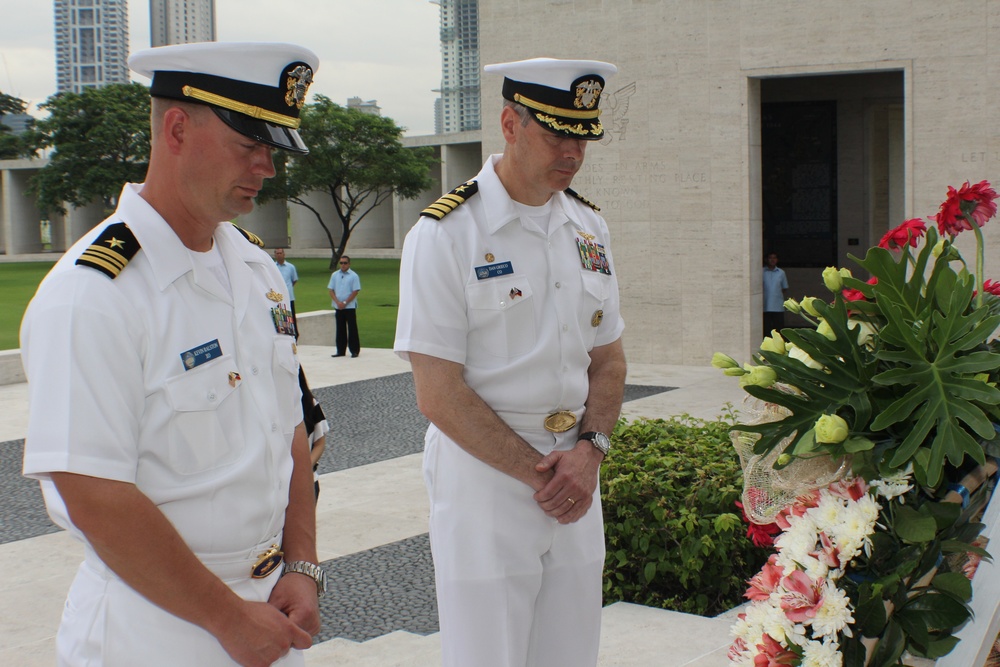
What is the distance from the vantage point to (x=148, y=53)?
1919mm

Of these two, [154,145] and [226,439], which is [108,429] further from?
[154,145]

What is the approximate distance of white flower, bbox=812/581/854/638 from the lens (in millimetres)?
1882

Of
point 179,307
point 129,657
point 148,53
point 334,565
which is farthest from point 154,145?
point 334,565

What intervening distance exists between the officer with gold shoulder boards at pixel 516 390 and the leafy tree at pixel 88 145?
50189 millimetres

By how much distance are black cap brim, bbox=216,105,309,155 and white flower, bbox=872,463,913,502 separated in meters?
1.24

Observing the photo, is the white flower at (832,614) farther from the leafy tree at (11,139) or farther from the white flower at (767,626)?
the leafy tree at (11,139)

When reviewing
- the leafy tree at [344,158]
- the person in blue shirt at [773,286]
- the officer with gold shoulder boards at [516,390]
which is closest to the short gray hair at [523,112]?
the officer with gold shoulder boards at [516,390]

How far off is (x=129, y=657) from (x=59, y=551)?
16.1 feet

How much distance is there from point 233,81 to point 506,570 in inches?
53.8

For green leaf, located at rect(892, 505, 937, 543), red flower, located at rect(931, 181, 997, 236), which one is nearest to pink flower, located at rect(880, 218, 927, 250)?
red flower, located at rect(931, 181, 997, 236)

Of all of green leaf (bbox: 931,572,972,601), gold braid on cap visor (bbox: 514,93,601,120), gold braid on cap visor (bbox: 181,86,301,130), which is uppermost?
gold braid on cap visor (bbox: 514,93,601,120)

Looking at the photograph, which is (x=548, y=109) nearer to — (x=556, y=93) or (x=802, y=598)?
(x=556, y=93)

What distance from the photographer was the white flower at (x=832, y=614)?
1882 mm

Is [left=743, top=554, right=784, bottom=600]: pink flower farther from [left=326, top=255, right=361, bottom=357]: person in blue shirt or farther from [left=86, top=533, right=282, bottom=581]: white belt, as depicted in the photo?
[left=326, top=255, right=361, bottom=357]: person in blue shirt
